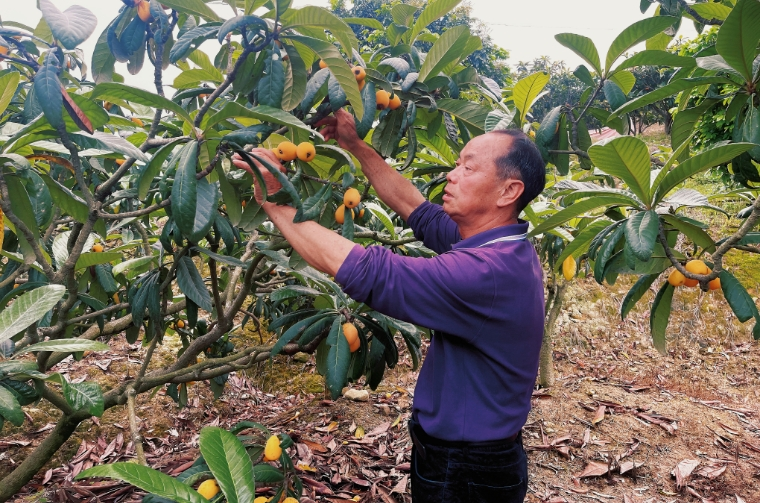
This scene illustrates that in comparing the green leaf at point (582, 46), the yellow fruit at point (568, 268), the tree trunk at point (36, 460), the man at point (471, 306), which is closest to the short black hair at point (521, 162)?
the man at point (471, 306)

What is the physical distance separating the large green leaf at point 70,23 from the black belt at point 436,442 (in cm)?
123

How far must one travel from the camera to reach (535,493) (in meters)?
2.63

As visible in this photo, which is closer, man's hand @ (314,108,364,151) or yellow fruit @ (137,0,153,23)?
yellow fruit @ (137,0,153,23)

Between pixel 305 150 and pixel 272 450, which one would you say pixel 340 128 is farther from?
pixel 272 450

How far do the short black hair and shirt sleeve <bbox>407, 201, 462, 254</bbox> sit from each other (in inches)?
13.0

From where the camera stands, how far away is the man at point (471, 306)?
1.25 m

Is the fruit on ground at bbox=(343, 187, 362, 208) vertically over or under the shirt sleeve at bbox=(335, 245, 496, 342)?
over

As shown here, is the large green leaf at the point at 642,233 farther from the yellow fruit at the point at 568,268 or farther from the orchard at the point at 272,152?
the yellow fruit at the point at 568,268

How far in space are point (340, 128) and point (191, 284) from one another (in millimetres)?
697

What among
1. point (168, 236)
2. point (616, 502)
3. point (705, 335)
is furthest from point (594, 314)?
point (168, 236)

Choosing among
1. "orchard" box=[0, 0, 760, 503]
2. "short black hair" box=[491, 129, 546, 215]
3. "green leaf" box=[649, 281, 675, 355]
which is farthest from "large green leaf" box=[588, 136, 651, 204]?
"green leaf" box=[649, 281, 675, 355]

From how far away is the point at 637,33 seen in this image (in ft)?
4.87

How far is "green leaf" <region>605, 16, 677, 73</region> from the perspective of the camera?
1.45 m

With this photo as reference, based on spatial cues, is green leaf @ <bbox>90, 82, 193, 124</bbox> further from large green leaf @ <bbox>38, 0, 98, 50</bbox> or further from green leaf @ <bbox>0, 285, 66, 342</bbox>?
green leaf @ <bbox>0, 285, 66, 342</bbox>
